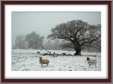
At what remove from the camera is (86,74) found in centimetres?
125

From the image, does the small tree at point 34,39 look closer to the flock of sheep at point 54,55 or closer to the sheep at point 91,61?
the flock of sheep at point 54,55

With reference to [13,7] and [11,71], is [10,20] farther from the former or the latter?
[11,71]

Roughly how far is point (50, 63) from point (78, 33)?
0.76 feet

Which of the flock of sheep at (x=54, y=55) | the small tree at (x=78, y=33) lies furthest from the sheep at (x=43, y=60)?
the small tree at (x=78, y=33)

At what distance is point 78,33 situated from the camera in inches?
49.6

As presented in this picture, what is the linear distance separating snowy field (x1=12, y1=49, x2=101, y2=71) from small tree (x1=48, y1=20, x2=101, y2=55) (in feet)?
0.21

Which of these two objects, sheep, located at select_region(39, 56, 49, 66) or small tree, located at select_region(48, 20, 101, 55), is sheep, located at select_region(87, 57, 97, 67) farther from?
sheep, located at select_region(39, 56, 49, 66)

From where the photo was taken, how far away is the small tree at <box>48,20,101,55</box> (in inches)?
49.6

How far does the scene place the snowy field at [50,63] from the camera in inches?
49.3

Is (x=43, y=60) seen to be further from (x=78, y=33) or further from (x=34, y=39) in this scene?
(x=78, y=33)

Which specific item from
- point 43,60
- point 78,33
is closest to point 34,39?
point 43,60

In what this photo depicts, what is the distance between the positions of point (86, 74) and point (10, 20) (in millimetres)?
526

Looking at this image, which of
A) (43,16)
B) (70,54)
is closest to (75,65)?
(70,54)

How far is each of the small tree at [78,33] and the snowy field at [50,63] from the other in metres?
0.06
